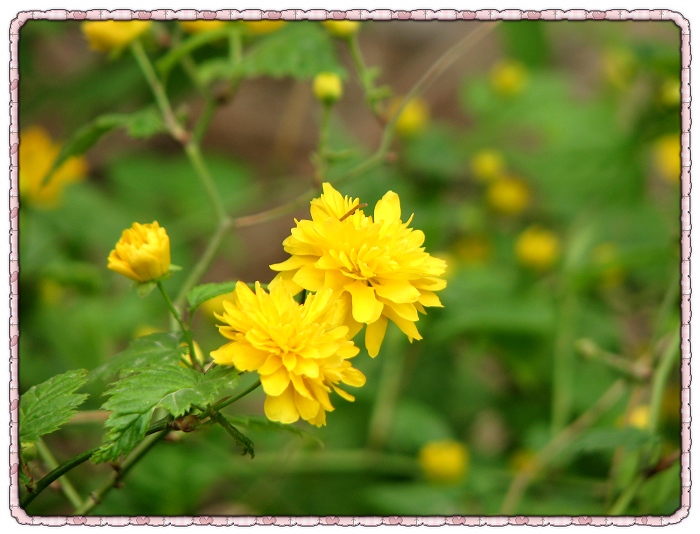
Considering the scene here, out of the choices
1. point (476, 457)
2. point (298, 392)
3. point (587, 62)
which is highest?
point (587, 62)

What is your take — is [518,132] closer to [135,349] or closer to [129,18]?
[129,18]

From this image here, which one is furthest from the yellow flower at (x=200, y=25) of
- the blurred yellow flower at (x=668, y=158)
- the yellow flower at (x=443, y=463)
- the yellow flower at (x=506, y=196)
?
the blurred yellow flower at (x=668, y=158)

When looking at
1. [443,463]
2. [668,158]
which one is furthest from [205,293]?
[668,158]

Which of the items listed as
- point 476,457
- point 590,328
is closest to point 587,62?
point 590,328

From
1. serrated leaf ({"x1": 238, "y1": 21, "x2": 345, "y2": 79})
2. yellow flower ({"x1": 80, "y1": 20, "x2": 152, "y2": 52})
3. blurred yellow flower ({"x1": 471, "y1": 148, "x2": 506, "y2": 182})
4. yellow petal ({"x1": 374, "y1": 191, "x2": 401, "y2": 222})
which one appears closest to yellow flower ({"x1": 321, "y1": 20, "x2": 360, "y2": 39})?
serrated leaf ({"x1": 238, "y1": 21, "x2": 345, "y2": 79})

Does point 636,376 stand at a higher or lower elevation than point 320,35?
lower

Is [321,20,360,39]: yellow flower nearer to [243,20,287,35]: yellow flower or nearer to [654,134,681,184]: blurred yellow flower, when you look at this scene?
[243,20,287,35]: yellow flower

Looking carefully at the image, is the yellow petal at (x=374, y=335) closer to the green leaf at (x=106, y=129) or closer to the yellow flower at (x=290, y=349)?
the yellow flower at (x=290, y=349)
